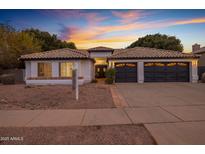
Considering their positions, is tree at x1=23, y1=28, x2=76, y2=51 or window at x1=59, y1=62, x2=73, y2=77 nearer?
window at x1=59, y1=62, x2=73, y2=77

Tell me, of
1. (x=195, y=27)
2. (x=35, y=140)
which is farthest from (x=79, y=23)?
(x=35, y=140)

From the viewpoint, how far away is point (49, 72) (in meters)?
19.2

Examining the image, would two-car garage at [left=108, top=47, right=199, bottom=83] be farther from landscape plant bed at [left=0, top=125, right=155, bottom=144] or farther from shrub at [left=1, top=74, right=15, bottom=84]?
landscape plant bed at [left=0, top=125, right=155, bottom=144]

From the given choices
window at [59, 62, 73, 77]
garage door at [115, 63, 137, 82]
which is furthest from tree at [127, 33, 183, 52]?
window at [59, 62, 73, 77]

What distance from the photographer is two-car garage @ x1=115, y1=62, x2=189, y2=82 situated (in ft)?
65.0

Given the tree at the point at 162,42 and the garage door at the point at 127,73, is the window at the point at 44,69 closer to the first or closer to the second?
the garage door at the point at 127,73

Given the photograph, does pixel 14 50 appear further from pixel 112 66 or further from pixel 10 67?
pixel 112 66

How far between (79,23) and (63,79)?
19.7ft

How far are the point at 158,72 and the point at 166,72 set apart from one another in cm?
83

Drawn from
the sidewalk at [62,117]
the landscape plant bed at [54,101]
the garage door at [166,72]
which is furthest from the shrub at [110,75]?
the sidewalk at [62,117]

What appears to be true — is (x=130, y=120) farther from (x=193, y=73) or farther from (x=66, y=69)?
(x=193, y=73)

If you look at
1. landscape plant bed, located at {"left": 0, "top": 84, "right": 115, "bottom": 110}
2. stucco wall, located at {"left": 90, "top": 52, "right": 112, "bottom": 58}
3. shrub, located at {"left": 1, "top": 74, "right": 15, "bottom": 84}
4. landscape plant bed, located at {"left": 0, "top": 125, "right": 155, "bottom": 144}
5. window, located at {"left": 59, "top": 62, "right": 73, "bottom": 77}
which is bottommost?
landscape plant bed, located at {"left": 0, "top": 125, "right": 155, "bottom": 144}

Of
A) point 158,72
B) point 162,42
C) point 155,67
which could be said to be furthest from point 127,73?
point 162,42

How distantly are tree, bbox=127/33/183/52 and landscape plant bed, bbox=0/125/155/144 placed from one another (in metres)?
33.0
